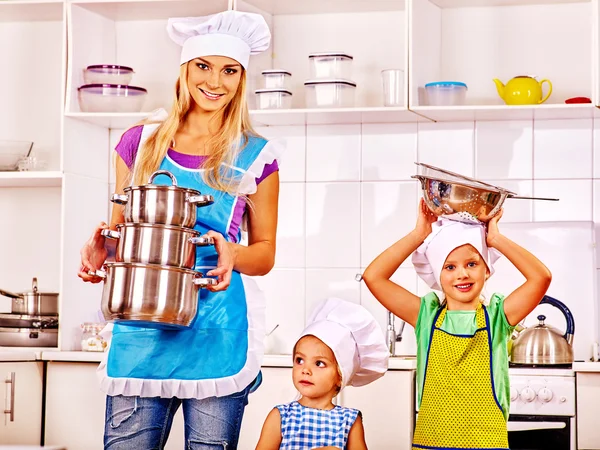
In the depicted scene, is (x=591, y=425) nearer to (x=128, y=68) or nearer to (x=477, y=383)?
(x=477, y=383)

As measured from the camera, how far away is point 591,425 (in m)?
2.48

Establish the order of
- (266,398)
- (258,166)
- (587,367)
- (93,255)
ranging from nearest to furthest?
1. (93,255)
2. (258,166)
3. (587,367)
4. (266,398)

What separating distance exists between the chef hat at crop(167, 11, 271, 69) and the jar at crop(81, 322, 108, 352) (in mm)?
1375

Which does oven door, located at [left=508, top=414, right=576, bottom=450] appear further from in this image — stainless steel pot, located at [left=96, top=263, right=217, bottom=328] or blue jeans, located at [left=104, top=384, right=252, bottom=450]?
stainless steel pot, located at [left=96, top=263, right=217, bottom=328]

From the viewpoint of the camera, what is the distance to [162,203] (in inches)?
54.4

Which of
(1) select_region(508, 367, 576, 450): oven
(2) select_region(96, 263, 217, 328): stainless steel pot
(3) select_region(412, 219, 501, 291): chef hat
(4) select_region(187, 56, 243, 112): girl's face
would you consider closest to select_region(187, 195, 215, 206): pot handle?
(2) select_region(96, 263, 217, 328): stainless steel pot

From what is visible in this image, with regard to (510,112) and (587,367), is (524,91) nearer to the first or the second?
(510,112)

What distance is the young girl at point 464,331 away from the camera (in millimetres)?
1777

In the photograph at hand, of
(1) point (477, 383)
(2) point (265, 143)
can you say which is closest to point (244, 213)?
(2) point (265, 143)

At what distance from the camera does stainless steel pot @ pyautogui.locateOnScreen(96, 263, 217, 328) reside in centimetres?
136

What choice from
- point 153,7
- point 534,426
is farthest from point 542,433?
point 153,7

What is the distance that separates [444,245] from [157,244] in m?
0.69

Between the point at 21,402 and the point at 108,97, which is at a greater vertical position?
the point at 108,97

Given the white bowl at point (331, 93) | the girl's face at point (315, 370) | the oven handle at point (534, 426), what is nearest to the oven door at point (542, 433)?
the oven handle at point (534, 426)
